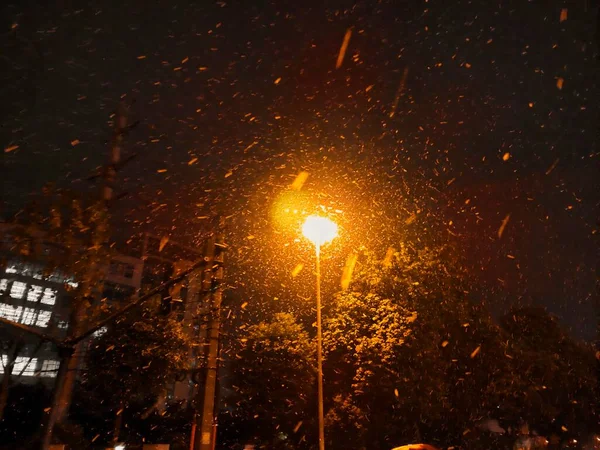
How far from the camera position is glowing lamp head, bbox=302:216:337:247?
16.3 m

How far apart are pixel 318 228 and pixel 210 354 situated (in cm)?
725

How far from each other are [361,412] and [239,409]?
14.4 metres

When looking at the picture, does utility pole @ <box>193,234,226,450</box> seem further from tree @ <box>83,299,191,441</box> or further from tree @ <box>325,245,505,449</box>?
tree @ <box>83,299,191,441</box>

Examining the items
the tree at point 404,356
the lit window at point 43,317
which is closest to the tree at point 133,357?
the tree at point 404,356

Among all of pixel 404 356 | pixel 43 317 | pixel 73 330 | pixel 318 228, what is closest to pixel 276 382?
pixel 404 356

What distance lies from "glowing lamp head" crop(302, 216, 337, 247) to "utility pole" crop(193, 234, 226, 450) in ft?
17.8

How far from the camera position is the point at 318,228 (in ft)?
53.5

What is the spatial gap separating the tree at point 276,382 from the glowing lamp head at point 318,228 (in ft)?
38.9

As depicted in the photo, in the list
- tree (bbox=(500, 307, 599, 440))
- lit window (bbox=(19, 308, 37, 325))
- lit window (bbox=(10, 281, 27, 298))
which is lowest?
tree (bbox=(500, 307, 599, 440))

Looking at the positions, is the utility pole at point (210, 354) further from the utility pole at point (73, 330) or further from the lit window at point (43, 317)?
the lit window at point (43, 317)

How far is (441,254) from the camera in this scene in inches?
939

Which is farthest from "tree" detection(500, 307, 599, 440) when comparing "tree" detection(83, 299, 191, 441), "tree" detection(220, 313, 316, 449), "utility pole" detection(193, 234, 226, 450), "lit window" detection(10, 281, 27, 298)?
"lit window" detection(10, 281, 27, 298)

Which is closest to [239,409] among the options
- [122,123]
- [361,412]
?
[361,412]

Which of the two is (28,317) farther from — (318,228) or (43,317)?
(318,228)
